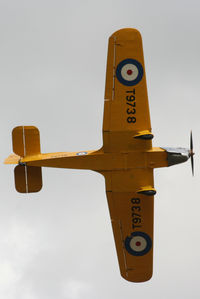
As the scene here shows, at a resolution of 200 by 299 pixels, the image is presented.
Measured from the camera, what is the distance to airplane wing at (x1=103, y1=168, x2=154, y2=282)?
69.7 feet

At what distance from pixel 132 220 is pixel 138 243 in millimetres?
1057

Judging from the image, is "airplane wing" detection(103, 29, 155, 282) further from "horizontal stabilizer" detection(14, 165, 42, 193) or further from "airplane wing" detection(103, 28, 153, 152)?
"horizontal stabilizer" detection(14, 165, 42, 193)

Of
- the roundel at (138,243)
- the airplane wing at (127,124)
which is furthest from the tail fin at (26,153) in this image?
the roundel at (138,243)

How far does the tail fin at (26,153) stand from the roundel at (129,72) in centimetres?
381

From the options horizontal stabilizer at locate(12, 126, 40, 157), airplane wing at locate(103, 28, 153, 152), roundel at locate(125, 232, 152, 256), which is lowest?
roundel at locate(125, 232, 152, 256)

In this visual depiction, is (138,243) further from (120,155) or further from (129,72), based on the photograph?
(129,72)

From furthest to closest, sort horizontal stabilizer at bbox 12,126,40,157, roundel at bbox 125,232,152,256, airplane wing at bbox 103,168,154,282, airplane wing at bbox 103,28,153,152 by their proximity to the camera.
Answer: roundel at bbox 125,232,152,256 < horizontal stabilizer at bbox 12,126,40,157 < airplane wing at bbox 103,168,154,282 < airplane wing at bbox 103,28,153,152

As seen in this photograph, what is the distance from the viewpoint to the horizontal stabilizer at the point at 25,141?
2147cm

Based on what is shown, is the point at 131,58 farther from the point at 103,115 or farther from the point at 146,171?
the point at 146,171

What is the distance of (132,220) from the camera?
2203 centimetres

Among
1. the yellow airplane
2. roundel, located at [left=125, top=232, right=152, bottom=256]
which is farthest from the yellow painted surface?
roundel, located at [left=125, top=232, right=152, bottom=256]

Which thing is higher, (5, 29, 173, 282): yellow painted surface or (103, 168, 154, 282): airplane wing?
(5, 29, 173, 282): yellow painted surface

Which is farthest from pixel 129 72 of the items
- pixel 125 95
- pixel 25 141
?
pixel 25 141

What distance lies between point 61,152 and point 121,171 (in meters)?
2.38
